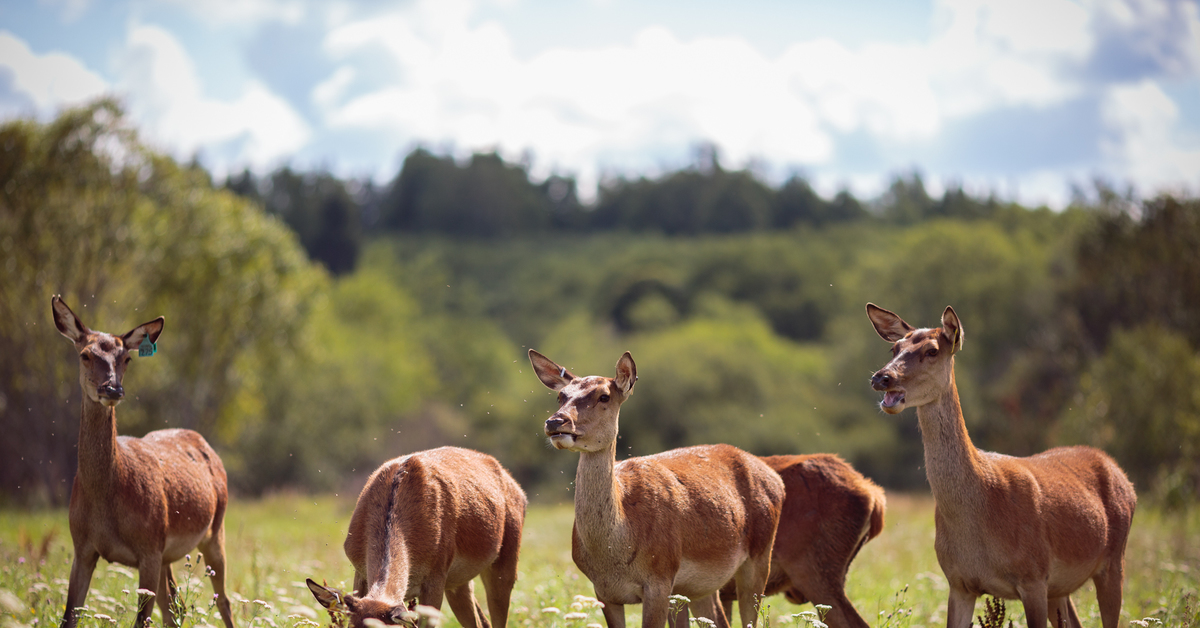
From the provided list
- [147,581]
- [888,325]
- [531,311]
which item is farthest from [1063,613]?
[531,311]

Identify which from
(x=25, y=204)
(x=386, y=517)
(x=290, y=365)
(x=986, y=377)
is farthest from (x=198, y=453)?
(x=986, y=377)

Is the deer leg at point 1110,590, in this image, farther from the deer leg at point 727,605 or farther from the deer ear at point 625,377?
the deer ear at point 625,377

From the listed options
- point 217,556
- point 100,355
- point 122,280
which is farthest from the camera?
point 122,280

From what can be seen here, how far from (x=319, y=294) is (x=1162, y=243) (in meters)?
31.4

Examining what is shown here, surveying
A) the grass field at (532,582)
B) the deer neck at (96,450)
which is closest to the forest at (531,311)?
the grass field at (532,582)

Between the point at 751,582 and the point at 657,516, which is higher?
the point at 657,516

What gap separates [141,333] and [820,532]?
6.35 m

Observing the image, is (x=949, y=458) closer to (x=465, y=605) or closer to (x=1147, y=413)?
(x=465, y=605)

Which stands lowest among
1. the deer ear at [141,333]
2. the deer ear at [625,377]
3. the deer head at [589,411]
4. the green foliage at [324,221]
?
the deer head at [589,411]

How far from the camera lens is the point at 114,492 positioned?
7.27m

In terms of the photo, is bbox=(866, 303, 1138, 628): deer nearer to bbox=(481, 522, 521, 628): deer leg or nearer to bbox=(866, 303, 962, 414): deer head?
bbox=(866, 303, 962, 414): deer head

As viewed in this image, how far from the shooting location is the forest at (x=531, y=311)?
85.9ft

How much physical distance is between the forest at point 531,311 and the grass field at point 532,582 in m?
5.52

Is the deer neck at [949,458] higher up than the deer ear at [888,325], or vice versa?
the deer ear at [888,325]
